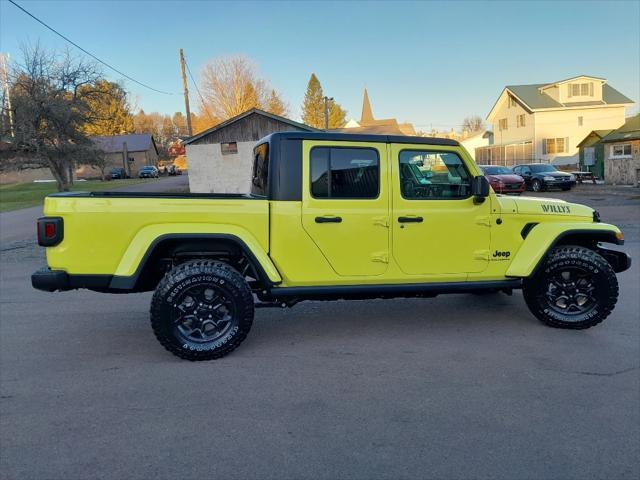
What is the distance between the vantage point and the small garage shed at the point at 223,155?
861 inches

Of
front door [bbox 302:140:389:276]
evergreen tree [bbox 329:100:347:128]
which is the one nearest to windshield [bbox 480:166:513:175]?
front door [bbox 302:140:389:276]

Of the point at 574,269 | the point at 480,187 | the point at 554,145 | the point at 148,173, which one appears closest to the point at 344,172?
the point at 480,187

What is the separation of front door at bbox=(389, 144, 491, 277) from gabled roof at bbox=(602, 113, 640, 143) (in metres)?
26.3

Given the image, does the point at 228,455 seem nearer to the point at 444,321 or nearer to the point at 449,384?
the point at 449,384

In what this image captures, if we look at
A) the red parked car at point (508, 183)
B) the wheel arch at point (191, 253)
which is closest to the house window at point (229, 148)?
the red parked car at point (508, 183)

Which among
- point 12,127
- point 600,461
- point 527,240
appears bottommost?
point 600,461

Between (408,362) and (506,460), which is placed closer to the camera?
(506,460)

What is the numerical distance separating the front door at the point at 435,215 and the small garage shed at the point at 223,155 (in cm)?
1800

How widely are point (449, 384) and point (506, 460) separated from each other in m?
0.93

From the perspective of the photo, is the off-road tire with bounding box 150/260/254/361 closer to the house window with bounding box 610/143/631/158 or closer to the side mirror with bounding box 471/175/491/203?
the side mirror with bounding box 471/175/491/203

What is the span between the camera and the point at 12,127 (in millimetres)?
28453

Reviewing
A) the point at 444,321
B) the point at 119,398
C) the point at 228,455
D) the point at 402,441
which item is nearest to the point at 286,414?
the point at 228,455

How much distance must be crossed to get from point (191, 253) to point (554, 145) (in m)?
44.7

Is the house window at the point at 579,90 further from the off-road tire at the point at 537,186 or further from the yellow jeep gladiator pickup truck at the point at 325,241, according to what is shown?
the yellow jeep gladiator pickup truck at the point at 325,241
